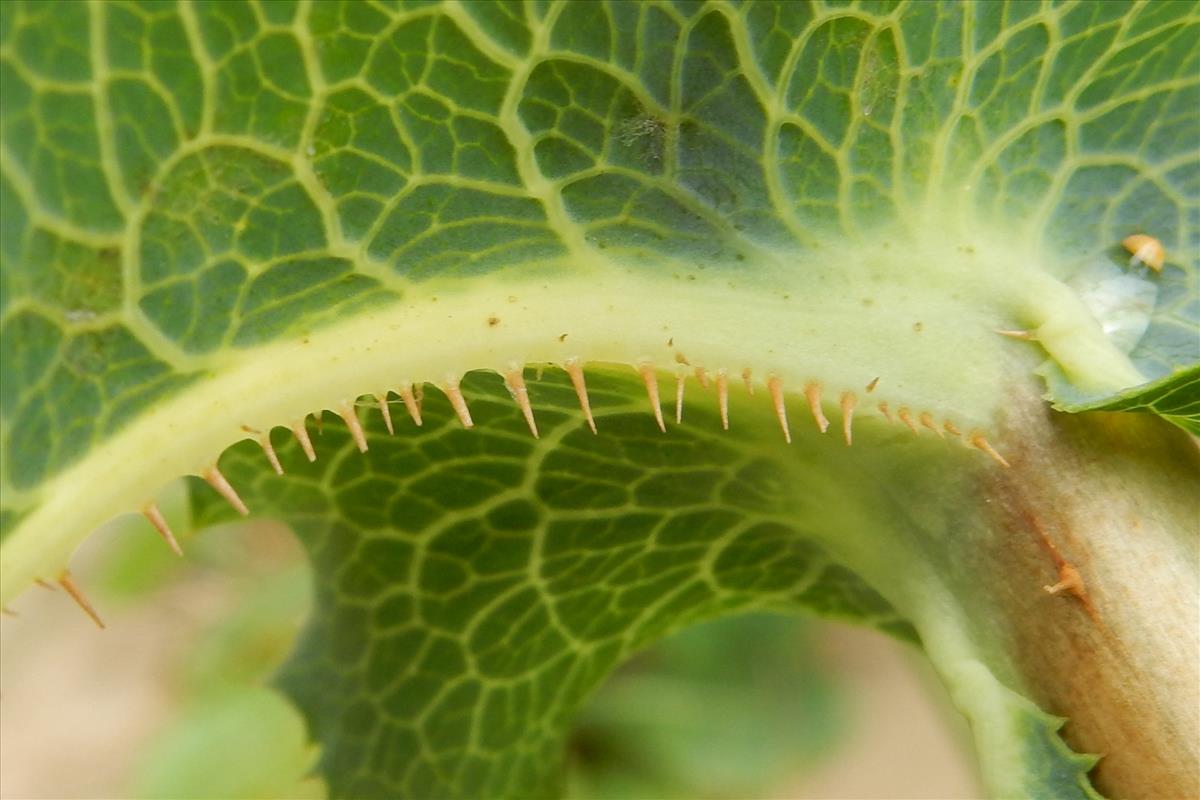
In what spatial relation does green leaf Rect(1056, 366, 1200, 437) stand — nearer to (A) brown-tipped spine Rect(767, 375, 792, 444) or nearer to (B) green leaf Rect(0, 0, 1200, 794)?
(B) green leaf Rect(0, 0, 1200, 794)

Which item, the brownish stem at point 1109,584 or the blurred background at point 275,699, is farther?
the blurred background at point 275,699

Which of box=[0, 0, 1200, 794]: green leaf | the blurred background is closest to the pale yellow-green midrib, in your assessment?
box=[0, 0, 1200, 794]: green leaf

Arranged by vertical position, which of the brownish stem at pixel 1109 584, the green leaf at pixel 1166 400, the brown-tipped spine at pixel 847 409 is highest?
the brown-tipped spine at pixel 847 409

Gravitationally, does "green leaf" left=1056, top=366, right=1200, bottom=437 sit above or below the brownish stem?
above

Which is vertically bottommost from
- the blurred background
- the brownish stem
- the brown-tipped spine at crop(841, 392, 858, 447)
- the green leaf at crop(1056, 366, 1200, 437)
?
the brownish stem

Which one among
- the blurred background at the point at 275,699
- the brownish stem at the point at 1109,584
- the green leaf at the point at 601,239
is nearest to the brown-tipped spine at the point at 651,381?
the green leaf at the point at 601,239

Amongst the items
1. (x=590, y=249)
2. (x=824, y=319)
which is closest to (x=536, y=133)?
(x=590, y=249)

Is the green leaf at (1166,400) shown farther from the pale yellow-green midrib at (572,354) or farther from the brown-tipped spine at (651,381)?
the brown-tipped spine at (651,381)

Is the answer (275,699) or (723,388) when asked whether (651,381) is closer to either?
(723,388)
